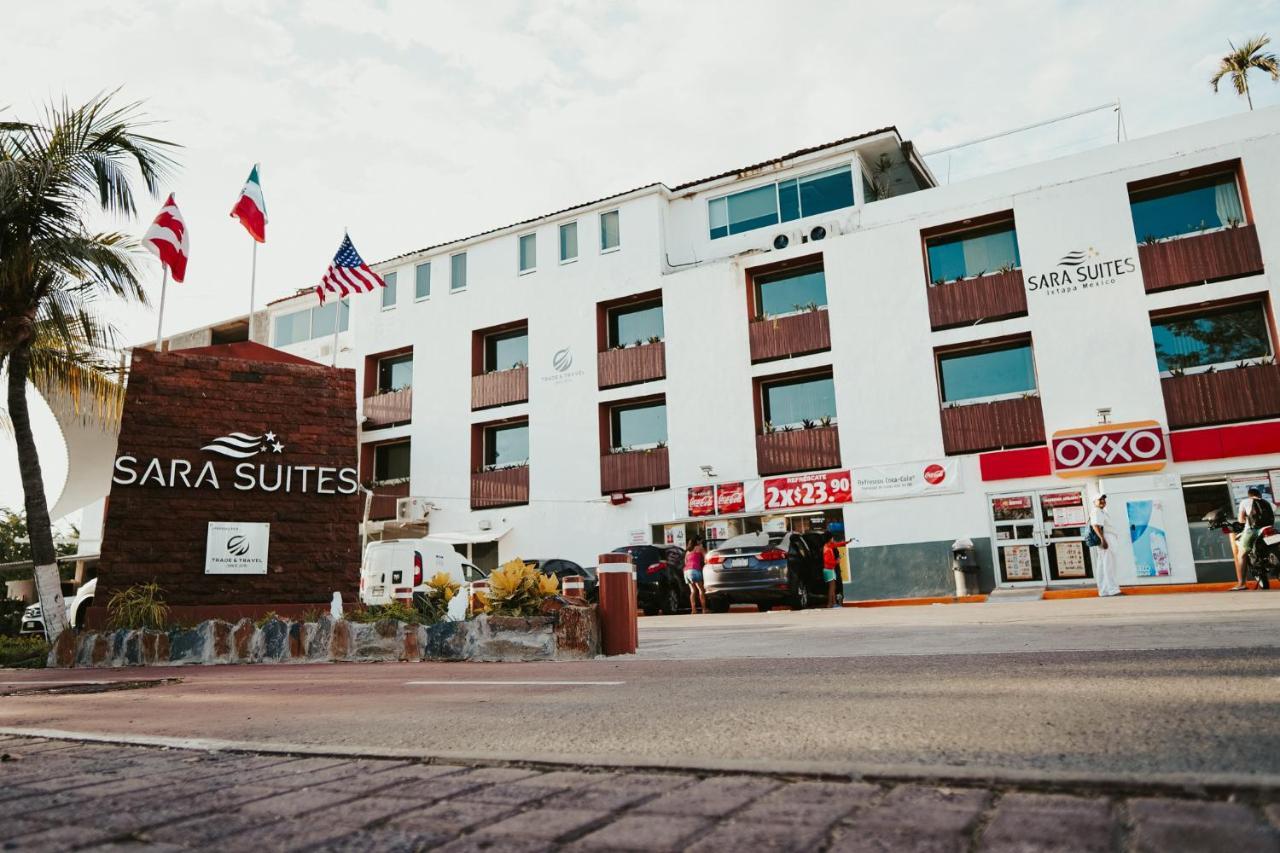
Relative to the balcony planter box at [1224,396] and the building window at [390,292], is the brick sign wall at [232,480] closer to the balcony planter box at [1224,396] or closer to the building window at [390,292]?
the balcony planter box at [1224,396]

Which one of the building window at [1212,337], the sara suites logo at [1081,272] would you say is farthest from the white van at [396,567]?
the building window at [1212,337]

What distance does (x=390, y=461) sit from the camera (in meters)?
31.7

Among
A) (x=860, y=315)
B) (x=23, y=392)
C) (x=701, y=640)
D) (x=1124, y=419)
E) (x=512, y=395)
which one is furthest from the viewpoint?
(x=512, y=395)

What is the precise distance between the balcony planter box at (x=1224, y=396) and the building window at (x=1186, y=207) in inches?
141

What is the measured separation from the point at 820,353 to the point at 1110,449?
24.6 feet

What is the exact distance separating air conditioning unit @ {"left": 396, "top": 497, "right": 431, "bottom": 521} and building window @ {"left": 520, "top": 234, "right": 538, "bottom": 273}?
861 centimetres

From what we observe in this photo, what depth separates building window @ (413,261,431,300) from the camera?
31.5 metres

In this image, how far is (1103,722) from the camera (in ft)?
9.85

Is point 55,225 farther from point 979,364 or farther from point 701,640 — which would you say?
point 979,364

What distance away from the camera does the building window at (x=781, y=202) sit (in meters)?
25.0

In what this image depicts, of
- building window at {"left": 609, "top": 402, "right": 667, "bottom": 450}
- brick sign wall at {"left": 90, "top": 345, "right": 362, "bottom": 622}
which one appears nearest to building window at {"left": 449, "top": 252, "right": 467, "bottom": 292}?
building window at {"left": 609, "top": 402, "right": 667, "bottom": 450}

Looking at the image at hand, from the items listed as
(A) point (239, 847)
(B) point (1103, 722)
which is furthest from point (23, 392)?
(B) point (1103, 722)

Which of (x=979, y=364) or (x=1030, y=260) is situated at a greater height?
(x=1030, y=260)

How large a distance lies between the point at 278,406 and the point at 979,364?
55.4 feet
